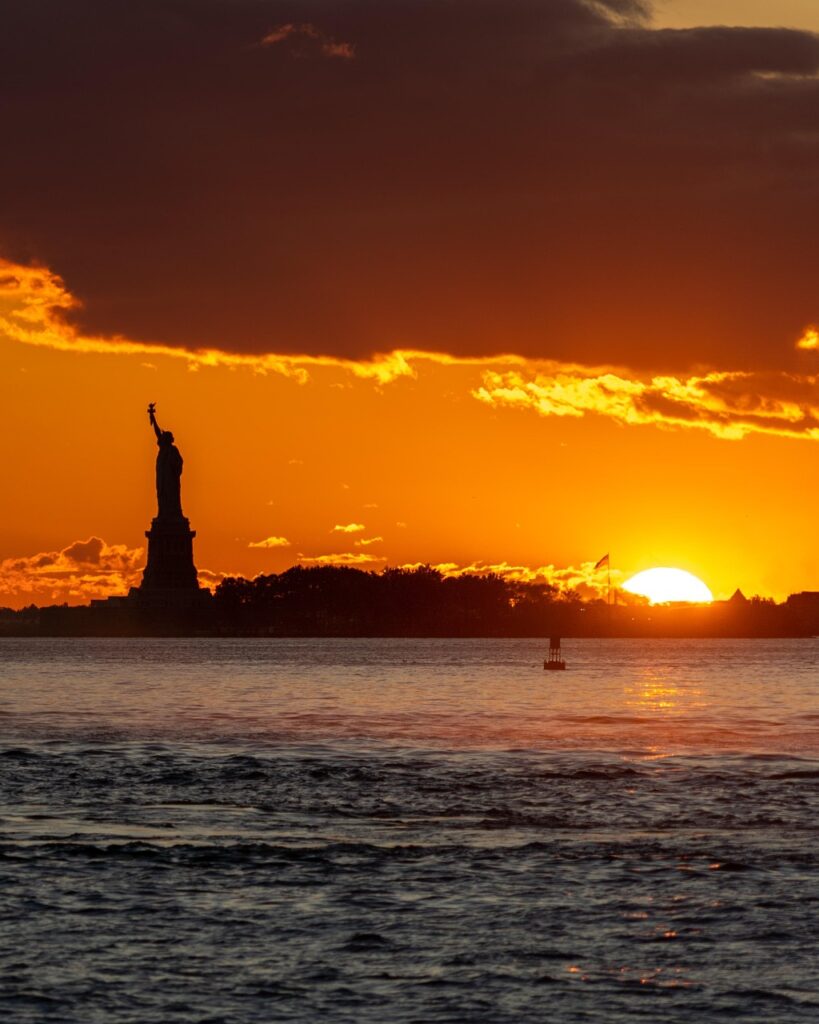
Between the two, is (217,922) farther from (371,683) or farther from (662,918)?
(371,683)

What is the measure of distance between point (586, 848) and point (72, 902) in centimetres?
930

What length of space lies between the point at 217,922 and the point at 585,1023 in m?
6.42

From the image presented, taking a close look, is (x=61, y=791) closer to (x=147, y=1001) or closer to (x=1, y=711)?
(x=147, y=1001)

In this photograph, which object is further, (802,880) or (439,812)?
(439,812)

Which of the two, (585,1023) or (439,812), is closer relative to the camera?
(585,1023)

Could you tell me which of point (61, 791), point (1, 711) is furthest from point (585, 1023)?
point (1, 711)

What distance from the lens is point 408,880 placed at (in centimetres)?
2517

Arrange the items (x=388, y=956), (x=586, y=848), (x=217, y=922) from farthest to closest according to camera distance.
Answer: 1. (x=586, y=848)
2. (x=217, y=922)
3. (x=388, y=956)

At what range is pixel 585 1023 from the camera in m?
16.9

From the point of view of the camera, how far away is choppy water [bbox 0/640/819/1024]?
59.3 ft

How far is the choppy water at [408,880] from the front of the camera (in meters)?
18.1

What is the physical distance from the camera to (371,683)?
119m

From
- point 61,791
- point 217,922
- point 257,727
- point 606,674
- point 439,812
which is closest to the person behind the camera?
point 217,922

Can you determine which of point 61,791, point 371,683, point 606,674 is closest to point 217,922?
point 61,791
